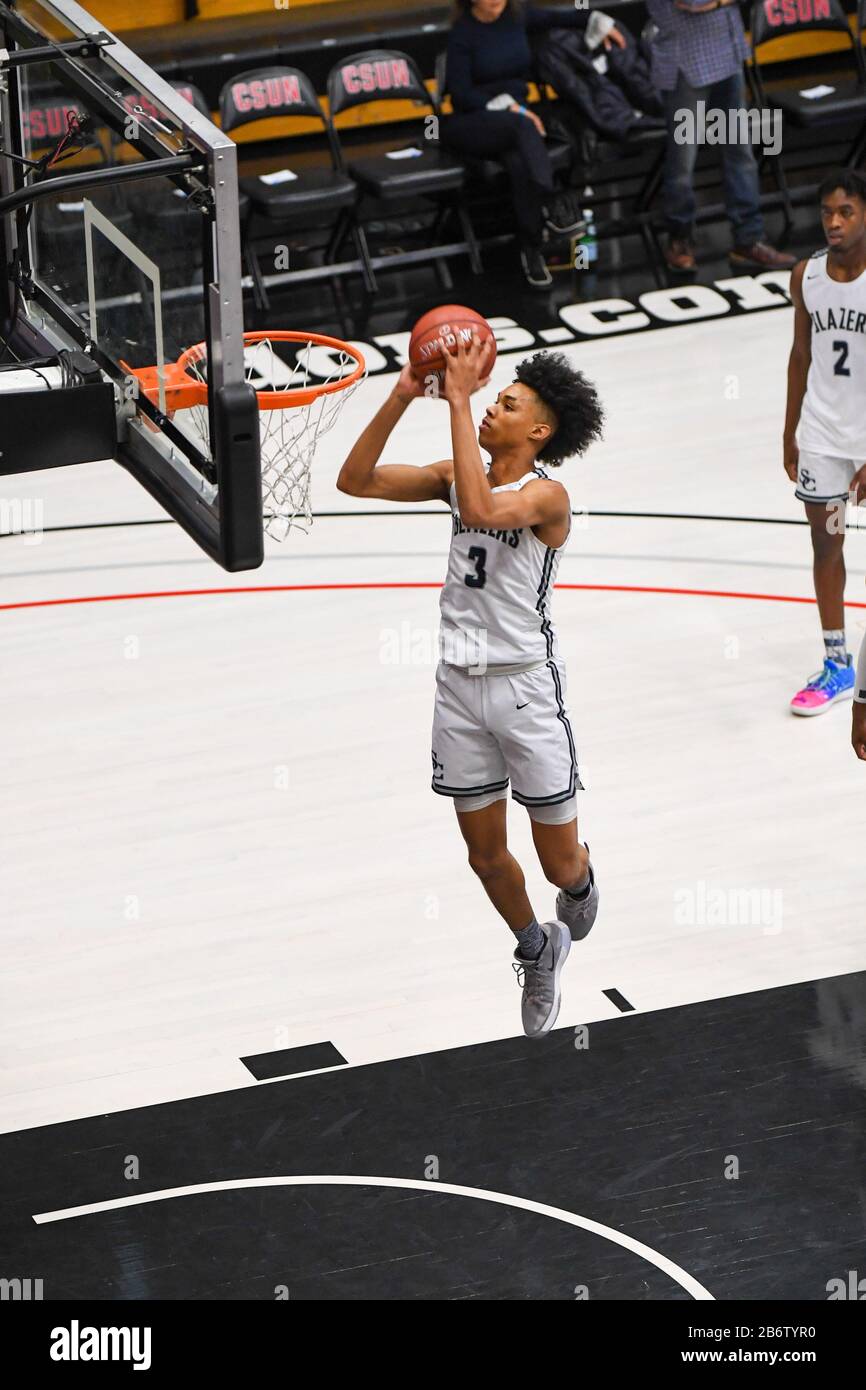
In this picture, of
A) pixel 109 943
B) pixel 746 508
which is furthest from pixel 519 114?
pixel 109 943

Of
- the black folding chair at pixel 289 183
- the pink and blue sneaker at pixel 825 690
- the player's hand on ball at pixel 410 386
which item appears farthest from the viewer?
the black folding chair at pixel 289 183

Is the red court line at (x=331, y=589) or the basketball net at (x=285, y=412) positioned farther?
the red court line at (x=331, y=589)

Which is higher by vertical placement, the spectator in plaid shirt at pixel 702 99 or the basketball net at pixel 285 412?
the spectator in plaid shirt at pixel 702 99

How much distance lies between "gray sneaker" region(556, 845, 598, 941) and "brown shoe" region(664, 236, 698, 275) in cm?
787

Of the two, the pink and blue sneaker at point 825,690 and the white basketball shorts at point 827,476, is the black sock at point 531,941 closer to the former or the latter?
the pink and blue sneaker at point 825,690

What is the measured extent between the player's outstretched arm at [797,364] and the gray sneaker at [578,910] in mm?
2624

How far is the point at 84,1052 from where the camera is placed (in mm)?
6777

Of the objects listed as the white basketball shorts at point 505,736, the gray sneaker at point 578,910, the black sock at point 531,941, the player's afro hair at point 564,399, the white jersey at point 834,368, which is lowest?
the black sock at point 531,941

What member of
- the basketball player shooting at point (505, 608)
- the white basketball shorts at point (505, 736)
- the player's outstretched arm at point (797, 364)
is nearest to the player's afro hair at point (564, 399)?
the basketball player shooting at point (505, 608)

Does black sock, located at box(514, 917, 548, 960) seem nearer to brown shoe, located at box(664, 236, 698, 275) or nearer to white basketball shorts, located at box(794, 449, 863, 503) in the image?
white basketball shorts, located at box(794, 449, 863, 503)

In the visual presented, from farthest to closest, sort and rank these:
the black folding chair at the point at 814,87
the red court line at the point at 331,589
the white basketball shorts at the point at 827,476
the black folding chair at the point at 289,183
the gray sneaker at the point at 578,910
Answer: the black folding chair at the point at 814,87 → the black folding chair at the point at 289,183 → the red court line at the point at 331,589 → the white basketball shorts at the point at 827,476 → the gray sneaker at the point at 578,910

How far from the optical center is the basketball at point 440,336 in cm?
543

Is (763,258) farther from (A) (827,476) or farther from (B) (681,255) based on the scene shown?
(A) (827,476)
